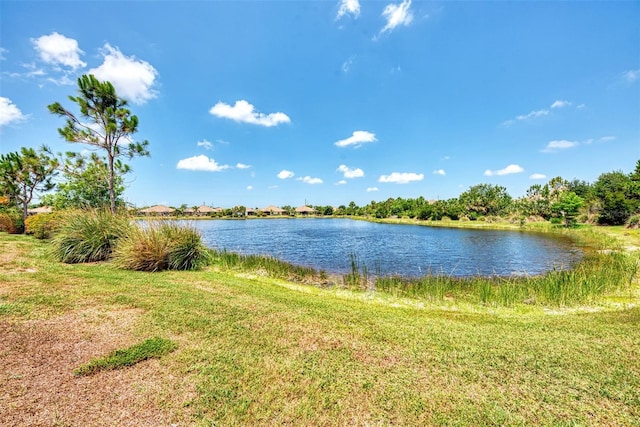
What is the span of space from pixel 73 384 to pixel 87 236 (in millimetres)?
9092

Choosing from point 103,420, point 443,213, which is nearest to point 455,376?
point 103,420

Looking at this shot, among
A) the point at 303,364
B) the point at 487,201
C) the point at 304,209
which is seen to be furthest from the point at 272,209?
the point at 303,364

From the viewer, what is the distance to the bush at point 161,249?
863 centimetres

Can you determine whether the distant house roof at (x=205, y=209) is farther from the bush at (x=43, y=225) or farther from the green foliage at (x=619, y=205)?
the green foliage at (x=619, y=205)

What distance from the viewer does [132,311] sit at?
4.65 m

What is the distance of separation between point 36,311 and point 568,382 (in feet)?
24.3

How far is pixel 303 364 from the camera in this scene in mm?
3264

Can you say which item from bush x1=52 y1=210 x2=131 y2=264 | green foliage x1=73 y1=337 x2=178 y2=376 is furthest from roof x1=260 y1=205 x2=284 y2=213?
green foliage x1=73 y1=337 x2=178 y2=376

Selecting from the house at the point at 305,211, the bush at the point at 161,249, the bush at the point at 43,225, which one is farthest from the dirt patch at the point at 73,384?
the house at the point at 305,211

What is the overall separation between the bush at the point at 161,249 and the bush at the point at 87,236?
106 centimetres

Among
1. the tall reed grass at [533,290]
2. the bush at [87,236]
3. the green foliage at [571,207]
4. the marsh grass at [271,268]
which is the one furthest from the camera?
the green foliage at [571,207]

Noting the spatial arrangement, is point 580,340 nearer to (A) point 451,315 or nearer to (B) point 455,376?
(A) point 451,315

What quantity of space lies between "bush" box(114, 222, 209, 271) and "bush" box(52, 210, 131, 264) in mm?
1056

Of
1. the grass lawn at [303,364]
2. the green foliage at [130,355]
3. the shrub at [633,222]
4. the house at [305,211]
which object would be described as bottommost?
the grass lawn at [303,364]
